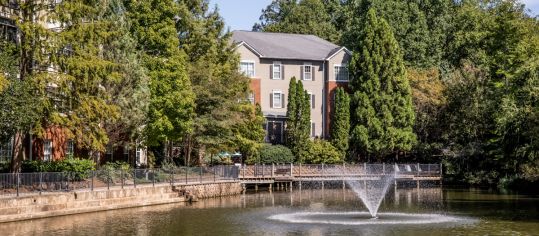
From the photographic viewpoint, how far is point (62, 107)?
132ft

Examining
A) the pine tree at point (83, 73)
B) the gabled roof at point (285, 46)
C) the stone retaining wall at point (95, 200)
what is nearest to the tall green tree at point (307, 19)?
the gabled roof at point (285, 46)

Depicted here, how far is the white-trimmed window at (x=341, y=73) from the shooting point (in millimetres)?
74375

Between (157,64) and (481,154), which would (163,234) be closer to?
(157,64)

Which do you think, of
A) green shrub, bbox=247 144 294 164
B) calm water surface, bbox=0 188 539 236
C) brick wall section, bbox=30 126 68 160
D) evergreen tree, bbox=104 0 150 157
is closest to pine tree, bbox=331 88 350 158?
green shrub, bbox=247 144 294 164

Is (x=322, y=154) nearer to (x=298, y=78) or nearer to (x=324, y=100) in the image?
(x=324, y=100)

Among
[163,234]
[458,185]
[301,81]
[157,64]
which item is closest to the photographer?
[163,234]

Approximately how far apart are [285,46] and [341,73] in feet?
20.3

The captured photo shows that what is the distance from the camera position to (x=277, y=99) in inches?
2908

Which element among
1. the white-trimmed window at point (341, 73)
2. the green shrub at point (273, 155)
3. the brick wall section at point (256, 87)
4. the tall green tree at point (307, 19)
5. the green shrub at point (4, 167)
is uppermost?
the tall green tree at point (307, 19)

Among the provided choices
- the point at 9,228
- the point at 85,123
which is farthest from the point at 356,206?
the point at 9,228

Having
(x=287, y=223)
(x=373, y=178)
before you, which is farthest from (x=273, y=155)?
(x=287, y=223)

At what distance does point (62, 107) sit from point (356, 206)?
56.9ft

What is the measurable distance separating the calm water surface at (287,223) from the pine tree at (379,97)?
1649cm

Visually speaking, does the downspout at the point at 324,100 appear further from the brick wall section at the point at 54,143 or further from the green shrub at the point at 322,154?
the brick wall section at the point at 54,143
